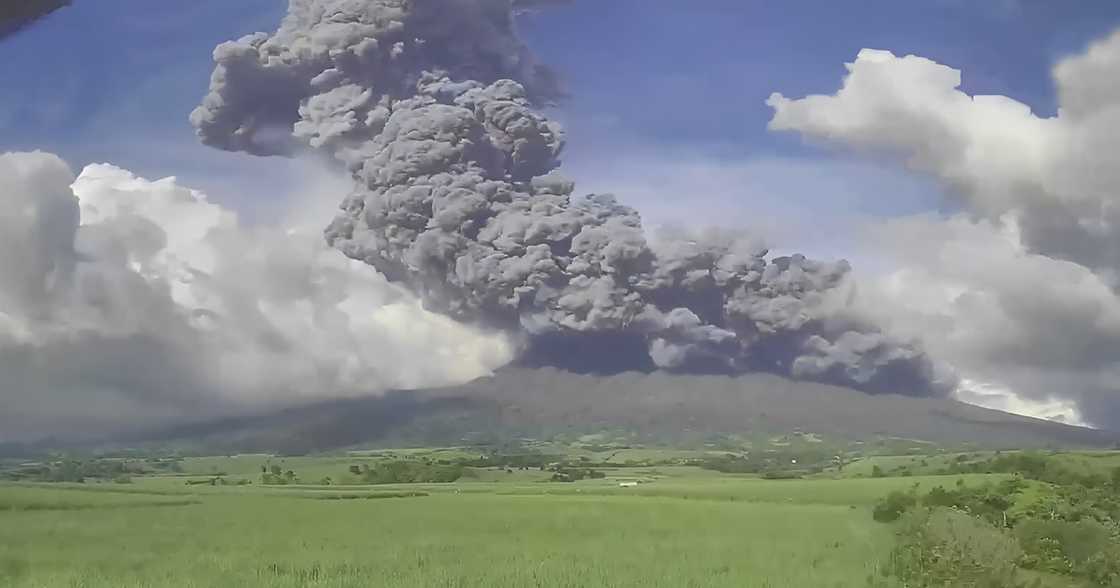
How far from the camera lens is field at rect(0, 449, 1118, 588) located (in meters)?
16.3

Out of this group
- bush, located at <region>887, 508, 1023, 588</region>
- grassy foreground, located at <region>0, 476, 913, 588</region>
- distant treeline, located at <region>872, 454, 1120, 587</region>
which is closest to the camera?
bush, located at <region>887, 508, 1023, 588</region>

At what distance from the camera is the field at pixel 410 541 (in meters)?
16.3

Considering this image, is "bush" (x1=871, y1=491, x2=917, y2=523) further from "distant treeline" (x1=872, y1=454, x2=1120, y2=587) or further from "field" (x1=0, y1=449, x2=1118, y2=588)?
"distant treeline" (x1=872, y1=454, x2=1120, y2=587)

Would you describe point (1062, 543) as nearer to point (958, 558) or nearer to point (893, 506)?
point (958, 558)

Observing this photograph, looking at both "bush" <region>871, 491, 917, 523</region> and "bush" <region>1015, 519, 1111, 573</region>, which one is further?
"bush" <region>871, 491, 917, 523</region>

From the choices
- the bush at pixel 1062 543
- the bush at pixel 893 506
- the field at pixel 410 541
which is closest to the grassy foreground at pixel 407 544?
the field at pixel 410 541

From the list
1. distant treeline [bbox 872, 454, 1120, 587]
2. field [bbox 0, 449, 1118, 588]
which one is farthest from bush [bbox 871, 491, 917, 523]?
distant treeline [bbox 872, 454, 1120, 587]

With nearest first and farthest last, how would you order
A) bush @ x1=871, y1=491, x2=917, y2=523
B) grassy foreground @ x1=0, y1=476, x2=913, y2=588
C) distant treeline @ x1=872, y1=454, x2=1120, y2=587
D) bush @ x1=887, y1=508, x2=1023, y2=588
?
1. bush @ x1=887, y1=508, x2=1023, y2=588
2. distant treeline @ x1=872, y1=454, x2=1120, y2=587
3. grassy foreground @ x1=0, y1=476, x2=913, y2=588
4. bush @ x1=871, y1=491, x2=917, y2=523

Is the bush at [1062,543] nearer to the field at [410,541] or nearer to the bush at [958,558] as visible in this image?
the bush at [958,558]

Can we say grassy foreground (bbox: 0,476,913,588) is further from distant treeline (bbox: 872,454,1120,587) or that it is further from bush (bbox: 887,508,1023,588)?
distant treeline (bbox: 872,454,1120,587)

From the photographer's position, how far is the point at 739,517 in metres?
31.7

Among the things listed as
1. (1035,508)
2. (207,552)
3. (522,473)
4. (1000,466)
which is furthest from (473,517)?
(522,473)

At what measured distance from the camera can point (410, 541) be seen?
22.2 metres

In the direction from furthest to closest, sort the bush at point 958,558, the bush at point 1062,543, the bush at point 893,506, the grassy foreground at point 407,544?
the bush at point 893,506 → the bush at point 1062,543 → the grassy foreground at point 407,544 → the bush at point 958,558
